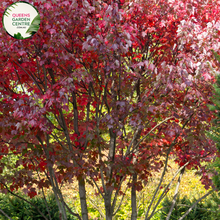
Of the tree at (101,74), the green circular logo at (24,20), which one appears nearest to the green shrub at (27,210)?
the tree at (101,74)

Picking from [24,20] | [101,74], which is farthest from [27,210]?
[24,20]

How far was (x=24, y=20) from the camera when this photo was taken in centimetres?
281

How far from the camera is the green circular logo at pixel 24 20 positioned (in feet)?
8.80

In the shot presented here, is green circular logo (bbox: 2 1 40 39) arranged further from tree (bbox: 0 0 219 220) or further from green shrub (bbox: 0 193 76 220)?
green shrub (bbox: 0 193 76 220)

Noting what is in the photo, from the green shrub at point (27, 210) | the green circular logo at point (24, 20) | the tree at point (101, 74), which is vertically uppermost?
the green circular logo at point (24, 20)

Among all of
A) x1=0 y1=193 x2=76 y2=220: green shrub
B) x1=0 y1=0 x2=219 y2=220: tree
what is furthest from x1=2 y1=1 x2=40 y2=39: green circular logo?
x1=0 y1=193 x2=76 y2=220: green shrub

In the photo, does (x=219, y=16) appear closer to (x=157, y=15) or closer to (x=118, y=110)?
(x=157, y=15)

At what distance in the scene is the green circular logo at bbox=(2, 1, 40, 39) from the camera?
2684 mm

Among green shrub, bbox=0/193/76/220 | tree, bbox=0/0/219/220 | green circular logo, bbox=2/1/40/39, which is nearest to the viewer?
tree, bbox=0/0/219/220

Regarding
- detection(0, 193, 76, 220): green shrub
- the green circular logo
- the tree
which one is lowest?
detection(0, 193, 76, 220): green shrub

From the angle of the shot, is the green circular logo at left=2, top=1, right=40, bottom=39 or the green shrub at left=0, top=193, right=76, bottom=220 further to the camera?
the green shrub at left=0, top=193, right=76, bottom=220

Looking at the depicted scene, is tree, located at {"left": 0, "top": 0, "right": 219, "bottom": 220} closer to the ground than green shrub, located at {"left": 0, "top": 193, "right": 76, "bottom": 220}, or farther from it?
farther from it

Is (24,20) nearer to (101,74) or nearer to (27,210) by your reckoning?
Result: (101,74)

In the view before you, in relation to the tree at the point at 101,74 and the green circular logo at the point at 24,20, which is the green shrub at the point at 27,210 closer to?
the tree at the point at 101,74
